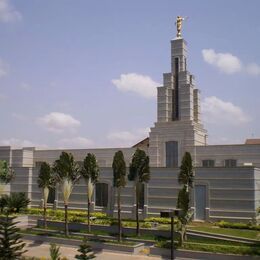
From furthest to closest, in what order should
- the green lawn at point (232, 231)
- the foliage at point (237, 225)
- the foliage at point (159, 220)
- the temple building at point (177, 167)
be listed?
the temple building at point (177, 167)
the foliage at point (159, 220)
the foliage at point (237, 225)
the green lawn at point (232, 231)

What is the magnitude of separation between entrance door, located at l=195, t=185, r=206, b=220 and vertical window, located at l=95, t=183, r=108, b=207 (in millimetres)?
11017

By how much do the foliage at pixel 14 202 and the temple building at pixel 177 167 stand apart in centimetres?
249

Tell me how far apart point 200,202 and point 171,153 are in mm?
13114

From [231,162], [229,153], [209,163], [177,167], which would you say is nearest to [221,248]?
[177,167]

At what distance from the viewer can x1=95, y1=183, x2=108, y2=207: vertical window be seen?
1881 inches

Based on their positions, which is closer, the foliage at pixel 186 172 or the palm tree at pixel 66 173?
the foliage at pixel 186 172

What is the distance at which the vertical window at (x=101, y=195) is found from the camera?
47766 mm

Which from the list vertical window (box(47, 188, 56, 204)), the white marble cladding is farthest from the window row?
vertical window (box(47, 188, 56, 204))

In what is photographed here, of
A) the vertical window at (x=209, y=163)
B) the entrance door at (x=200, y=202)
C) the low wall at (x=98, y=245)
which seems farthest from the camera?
the vertical window at (x=209, y=163)

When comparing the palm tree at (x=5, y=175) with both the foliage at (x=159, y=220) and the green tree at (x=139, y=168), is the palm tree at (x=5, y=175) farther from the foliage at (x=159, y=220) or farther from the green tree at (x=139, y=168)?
the green tree at (x=139, y=168)

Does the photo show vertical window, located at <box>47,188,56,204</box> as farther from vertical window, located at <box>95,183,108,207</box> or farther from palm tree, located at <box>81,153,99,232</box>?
palm tree, located at <box>81,153,99,232</box>

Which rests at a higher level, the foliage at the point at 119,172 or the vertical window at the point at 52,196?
the foliage at the point at 119,172

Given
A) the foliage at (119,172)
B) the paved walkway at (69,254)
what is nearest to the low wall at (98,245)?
the paved walkway at (69,254)

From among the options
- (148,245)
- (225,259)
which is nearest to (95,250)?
(148,245)
